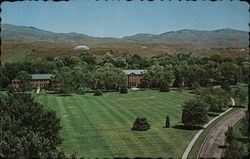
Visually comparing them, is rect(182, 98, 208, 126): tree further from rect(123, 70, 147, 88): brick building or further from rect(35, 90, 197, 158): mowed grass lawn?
rect(123, 70, 147, 88): brick building

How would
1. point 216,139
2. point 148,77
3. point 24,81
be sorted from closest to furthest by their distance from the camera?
point 216,139 → point 24,81 → point 148,77

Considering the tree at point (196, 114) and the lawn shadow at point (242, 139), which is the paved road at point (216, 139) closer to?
the lawn shadow at point (242, 139)

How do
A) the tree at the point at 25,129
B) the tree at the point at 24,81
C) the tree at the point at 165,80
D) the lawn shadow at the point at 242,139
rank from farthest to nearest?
1. the tree at the point at 24,81
2. the tree at the point at 165,80
3. the lawn shadow at the point at 242,139
4. the tree at the point at 25,129

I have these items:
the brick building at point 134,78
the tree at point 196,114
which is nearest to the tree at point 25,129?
the tree at point 196,114

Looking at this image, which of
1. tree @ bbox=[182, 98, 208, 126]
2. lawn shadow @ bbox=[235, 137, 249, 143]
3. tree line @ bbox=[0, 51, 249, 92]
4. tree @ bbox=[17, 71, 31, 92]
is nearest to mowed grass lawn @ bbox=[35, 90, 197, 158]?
tree @ bbox=[182, 98, 208, 126]

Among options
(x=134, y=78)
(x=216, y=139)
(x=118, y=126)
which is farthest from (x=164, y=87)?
(x=216, y=139)

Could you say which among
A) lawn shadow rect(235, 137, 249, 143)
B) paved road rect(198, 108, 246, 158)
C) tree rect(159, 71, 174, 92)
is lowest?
paved road rect(198, 108, 246, 158)

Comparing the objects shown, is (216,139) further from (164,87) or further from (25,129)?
(164,87)
